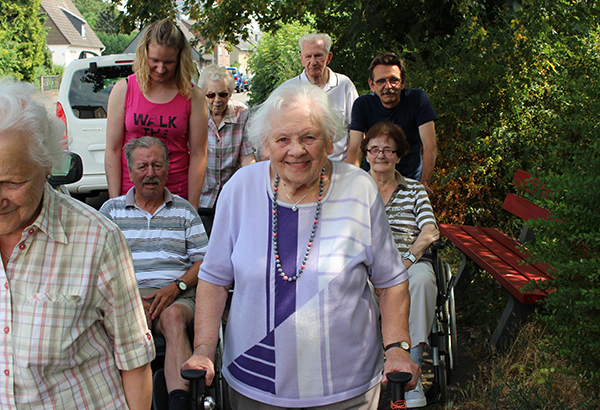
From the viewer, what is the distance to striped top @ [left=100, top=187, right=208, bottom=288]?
3.43 metres

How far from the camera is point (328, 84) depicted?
4.91 metres

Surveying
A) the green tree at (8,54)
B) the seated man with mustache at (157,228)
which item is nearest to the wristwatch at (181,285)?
Result: the seated man with mustache at (157,228)

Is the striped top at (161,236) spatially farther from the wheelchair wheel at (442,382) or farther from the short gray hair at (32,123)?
the short gray hair at (32,123)

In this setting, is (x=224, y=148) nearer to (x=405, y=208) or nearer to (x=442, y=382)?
(x=405, y=208)

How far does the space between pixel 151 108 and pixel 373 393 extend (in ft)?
7.54

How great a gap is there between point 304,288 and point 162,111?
6.55ft

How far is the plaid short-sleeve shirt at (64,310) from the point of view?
175 centimetres

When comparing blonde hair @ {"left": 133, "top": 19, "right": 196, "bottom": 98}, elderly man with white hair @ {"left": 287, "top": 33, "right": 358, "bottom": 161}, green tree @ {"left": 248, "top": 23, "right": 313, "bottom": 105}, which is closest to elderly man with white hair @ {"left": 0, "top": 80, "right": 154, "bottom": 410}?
blonde hair @ {"left": 133, "top": 19, "right": 196, "bottom": 98}

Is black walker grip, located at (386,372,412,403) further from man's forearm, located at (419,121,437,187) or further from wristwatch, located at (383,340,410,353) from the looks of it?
man's forearm, located at (419,121,437,187)

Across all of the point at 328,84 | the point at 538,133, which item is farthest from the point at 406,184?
the point at 538,133

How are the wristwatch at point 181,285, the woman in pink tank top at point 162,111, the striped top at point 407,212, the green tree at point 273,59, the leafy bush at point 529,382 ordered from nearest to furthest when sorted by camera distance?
1. the leafy bush at point 529,382
2. the wristwatch at point 181,285
3. the woman in pink tank top at point 162,111
4. the striped top at point 407,212
5. the green tree at point 273,59

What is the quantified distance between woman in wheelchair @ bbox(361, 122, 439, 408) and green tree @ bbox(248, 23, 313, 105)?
10.3 m

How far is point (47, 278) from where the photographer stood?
1771 mm

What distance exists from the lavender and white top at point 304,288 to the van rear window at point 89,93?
569 cm
